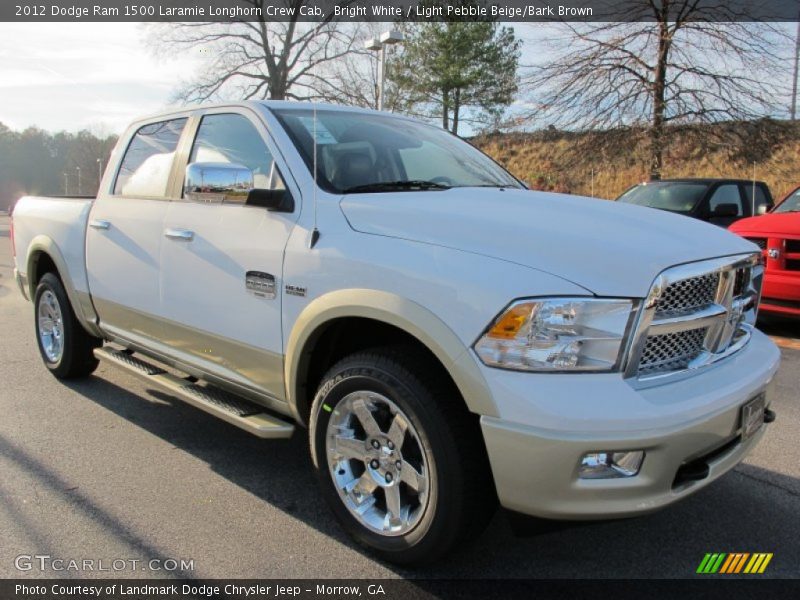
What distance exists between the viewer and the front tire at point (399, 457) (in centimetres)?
229

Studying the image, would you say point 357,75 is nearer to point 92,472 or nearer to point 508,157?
point 508,157

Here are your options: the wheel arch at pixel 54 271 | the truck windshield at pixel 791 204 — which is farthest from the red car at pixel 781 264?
the wheel arch at pixel 54 271

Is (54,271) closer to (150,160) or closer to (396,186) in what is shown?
(150,160)

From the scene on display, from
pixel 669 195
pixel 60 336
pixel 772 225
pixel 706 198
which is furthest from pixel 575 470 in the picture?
pixel 669 195

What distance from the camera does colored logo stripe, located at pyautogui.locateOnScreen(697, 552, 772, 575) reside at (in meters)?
2.62

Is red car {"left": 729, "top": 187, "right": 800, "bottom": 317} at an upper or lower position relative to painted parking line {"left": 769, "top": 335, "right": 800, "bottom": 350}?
upper

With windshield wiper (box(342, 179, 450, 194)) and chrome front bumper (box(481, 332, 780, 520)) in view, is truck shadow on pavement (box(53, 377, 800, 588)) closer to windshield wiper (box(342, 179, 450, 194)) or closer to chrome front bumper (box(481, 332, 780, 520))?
chrome front bumper (box(481, 332, 780, 520))

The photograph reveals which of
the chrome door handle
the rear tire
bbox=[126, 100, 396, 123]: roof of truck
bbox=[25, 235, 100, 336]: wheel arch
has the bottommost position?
the rear tire

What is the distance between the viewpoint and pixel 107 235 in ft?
13.6

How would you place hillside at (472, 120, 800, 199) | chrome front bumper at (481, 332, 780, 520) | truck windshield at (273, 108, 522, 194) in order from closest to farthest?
chrome front bumper at (481, 332, 780, 520) < truck windshield at (273, 108, 522, 194) < hillside at (472, 120, 800, 199)

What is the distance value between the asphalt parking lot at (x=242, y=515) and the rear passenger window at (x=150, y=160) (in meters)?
1.51

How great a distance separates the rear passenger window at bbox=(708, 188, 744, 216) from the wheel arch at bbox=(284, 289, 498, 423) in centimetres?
855

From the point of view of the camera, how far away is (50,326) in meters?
5.19

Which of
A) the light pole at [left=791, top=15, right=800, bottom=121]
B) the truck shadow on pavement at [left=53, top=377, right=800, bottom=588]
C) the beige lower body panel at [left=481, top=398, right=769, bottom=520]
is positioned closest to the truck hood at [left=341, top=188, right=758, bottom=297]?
the beige lower body panel at [left=481, top=398, right=769, bottom=520]
